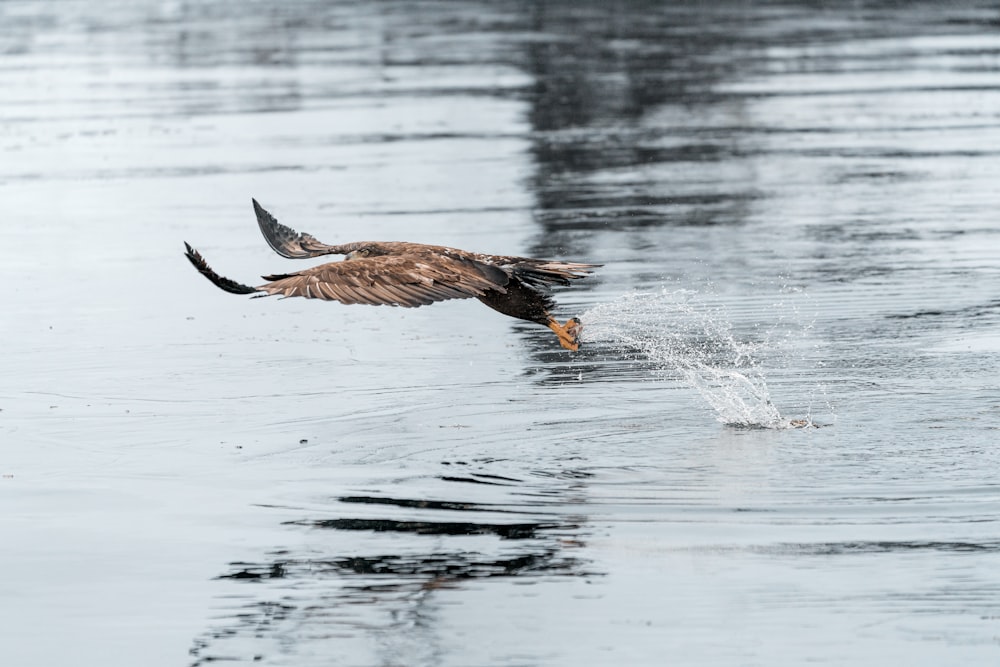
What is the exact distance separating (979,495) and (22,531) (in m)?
3.77

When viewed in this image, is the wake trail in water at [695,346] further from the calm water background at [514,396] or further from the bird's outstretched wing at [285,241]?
the bird's outstretched wing at [285,241]

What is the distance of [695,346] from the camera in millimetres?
11320

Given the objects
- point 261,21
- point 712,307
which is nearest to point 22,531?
point 712,307

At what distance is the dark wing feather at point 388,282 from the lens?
8188mm

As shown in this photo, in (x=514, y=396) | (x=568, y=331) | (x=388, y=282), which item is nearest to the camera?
(x=388, y=282)

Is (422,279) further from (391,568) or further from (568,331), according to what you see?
(391,568)

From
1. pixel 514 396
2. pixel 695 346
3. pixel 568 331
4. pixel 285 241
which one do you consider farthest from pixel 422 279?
pixel 695 346

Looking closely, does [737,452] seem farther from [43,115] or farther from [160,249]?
[43,115]

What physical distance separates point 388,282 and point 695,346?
3.38 m

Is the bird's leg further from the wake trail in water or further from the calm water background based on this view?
the wake trail in water

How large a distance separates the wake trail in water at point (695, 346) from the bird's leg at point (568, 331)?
0.68 meters

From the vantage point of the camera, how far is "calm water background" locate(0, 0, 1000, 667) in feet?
22.1

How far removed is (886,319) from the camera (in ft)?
38.7

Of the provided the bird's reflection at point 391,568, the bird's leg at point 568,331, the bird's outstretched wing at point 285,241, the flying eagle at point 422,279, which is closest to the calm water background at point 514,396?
the bird's reflection at point 391,568
